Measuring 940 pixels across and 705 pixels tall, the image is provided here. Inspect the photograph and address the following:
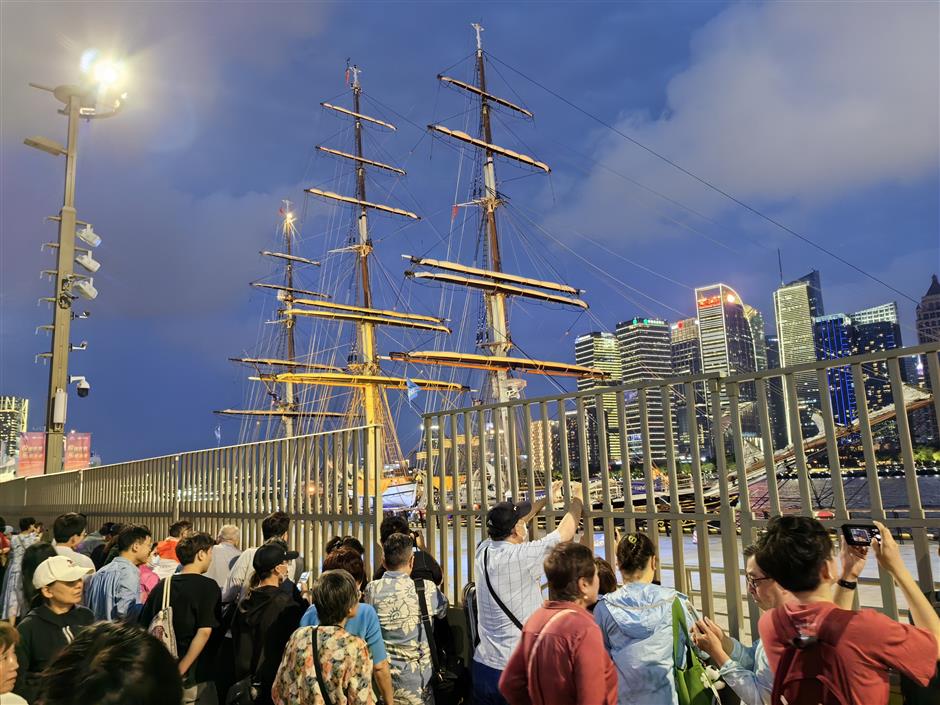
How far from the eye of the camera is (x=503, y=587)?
3.84 m

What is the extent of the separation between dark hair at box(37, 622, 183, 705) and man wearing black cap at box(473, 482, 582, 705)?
2.51 m

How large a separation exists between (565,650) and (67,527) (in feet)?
18.8

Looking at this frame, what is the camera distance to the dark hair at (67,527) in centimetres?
633

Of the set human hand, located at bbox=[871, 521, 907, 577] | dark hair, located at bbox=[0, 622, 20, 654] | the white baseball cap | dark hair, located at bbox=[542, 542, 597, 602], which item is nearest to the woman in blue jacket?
dark hair, located at bbox=[542, 542, 597, 602]

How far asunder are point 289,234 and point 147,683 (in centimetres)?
7516

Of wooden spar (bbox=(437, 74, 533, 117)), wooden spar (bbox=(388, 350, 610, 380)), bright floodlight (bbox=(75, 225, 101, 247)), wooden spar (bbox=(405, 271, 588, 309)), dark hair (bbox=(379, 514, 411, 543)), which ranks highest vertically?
wooden spar (bbox=(437, 74, 533, 117))

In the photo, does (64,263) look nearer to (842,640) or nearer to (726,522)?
(726,522)

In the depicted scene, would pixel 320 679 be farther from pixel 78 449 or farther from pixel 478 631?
pixel 78 449

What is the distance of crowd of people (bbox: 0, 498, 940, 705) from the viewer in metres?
2.16

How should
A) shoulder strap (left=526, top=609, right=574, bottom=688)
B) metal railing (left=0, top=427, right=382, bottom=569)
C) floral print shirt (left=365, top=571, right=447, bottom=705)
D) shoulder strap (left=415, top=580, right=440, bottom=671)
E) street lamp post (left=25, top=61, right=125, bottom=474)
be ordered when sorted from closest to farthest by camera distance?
shoulder strap (left=526, top=609, right=574, bottom=688), floral print shirt (left=365, top=571, right=447, bottom=705), shoulder strap (left=415, top=580, right=440, bottom=671), metal railing (left=0, top=427, right=382, bottom=569), street lamp post (left=25, top=61, right=125, bottom=474)

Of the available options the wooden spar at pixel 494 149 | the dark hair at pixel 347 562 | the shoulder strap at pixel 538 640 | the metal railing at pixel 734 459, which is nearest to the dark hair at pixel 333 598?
the dark hair at pixel 347 562

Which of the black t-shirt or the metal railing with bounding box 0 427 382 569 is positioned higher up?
the metal railing with bounding box 0 427 382 569

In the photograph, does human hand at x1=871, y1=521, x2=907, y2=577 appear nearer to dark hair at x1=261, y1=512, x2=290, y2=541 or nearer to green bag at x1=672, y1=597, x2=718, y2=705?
green bag at x1=672, y1=597, x2=718, y2=705

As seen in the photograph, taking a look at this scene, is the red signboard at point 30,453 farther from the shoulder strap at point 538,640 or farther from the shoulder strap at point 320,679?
the shoulder strap at point 538,640
